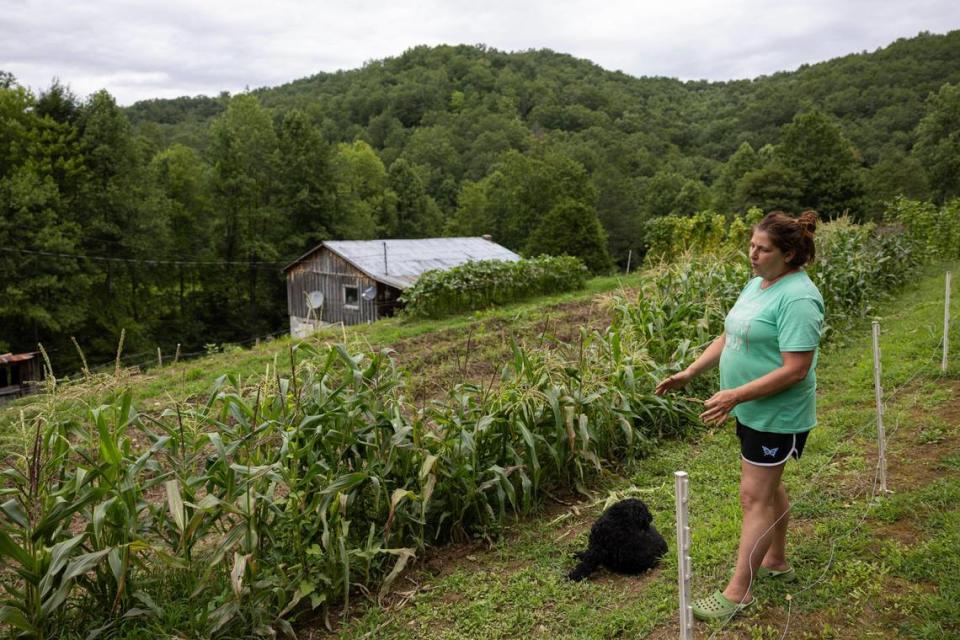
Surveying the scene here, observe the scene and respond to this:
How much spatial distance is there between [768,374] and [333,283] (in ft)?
71.0

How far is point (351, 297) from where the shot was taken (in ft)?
74.0

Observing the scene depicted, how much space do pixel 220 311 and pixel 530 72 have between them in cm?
6837

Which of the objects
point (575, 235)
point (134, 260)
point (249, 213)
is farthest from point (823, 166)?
point (134, 260)

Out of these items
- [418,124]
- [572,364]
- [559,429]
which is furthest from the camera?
[418,124]

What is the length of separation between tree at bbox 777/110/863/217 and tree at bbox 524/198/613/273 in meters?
11.6

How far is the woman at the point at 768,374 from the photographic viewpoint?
2354 mm

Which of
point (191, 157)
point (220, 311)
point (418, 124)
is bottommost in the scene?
point (220, 311)

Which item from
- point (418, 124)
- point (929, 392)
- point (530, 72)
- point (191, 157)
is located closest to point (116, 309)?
point (191, 157)

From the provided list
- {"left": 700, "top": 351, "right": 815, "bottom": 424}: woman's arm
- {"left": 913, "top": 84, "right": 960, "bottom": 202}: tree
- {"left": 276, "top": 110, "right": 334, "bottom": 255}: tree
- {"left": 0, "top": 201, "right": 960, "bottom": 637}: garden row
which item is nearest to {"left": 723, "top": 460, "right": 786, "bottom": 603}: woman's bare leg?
{"left": 700, "top": 351, "right": 815, "bottom": 424}: woman's arm

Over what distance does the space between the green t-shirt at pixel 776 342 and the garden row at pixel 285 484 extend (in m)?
1.66

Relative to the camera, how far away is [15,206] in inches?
834

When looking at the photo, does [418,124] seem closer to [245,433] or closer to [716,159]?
[716,159]

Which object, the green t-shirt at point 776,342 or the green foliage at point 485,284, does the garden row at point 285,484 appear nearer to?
the green t-shirt at point 776,342

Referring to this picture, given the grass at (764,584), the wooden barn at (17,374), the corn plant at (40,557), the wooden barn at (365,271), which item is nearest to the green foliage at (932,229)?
the wooden barn at (365,271)
